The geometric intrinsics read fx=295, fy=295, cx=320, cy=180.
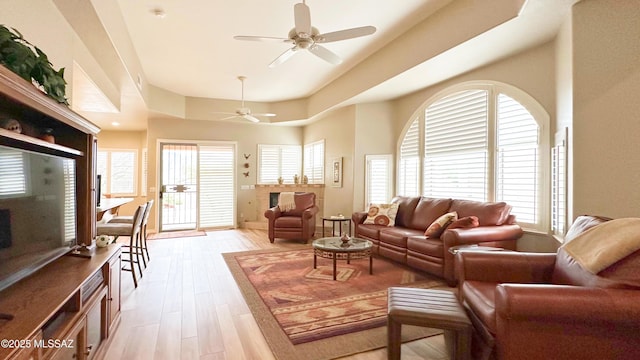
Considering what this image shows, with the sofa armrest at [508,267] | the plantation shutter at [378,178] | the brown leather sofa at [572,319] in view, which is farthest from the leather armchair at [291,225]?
the brown leather sofa at [572,319]

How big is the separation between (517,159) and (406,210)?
1773mm

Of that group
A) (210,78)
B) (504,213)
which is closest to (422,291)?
(504,213)

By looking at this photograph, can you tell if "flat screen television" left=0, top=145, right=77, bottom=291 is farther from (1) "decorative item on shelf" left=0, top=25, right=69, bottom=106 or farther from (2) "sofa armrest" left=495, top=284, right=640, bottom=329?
(2) "sofa armrest" left=495, top=284, right=640, bottom=329

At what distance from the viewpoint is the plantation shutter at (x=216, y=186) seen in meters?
7.56

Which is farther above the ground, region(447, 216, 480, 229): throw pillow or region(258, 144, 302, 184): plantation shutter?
region(258, 144, 302, 184): plantation shutter

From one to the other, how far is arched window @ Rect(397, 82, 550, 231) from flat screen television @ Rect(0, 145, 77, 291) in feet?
15.4

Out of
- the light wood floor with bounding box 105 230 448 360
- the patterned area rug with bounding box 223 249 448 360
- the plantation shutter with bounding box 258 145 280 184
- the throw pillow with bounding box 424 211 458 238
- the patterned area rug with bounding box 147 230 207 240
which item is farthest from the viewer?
the plantation shutter with bounding box 258 145 280 184

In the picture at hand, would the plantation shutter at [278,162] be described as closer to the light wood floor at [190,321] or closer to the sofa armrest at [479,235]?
the light wood floor at [190,321]

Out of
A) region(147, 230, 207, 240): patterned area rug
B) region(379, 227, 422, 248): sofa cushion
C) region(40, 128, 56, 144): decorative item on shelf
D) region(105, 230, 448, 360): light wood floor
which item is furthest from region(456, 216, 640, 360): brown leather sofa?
region(147, 230, 207, 240): patterned area rug

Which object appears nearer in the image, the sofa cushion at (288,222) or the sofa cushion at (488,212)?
the sofa cushion at (488,212)

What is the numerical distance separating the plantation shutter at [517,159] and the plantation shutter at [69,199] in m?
4.72

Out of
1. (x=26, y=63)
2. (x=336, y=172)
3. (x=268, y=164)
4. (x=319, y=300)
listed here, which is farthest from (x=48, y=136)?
(x=268, y=164)

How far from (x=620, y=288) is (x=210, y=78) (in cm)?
641

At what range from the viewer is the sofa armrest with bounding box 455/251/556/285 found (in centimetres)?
225
